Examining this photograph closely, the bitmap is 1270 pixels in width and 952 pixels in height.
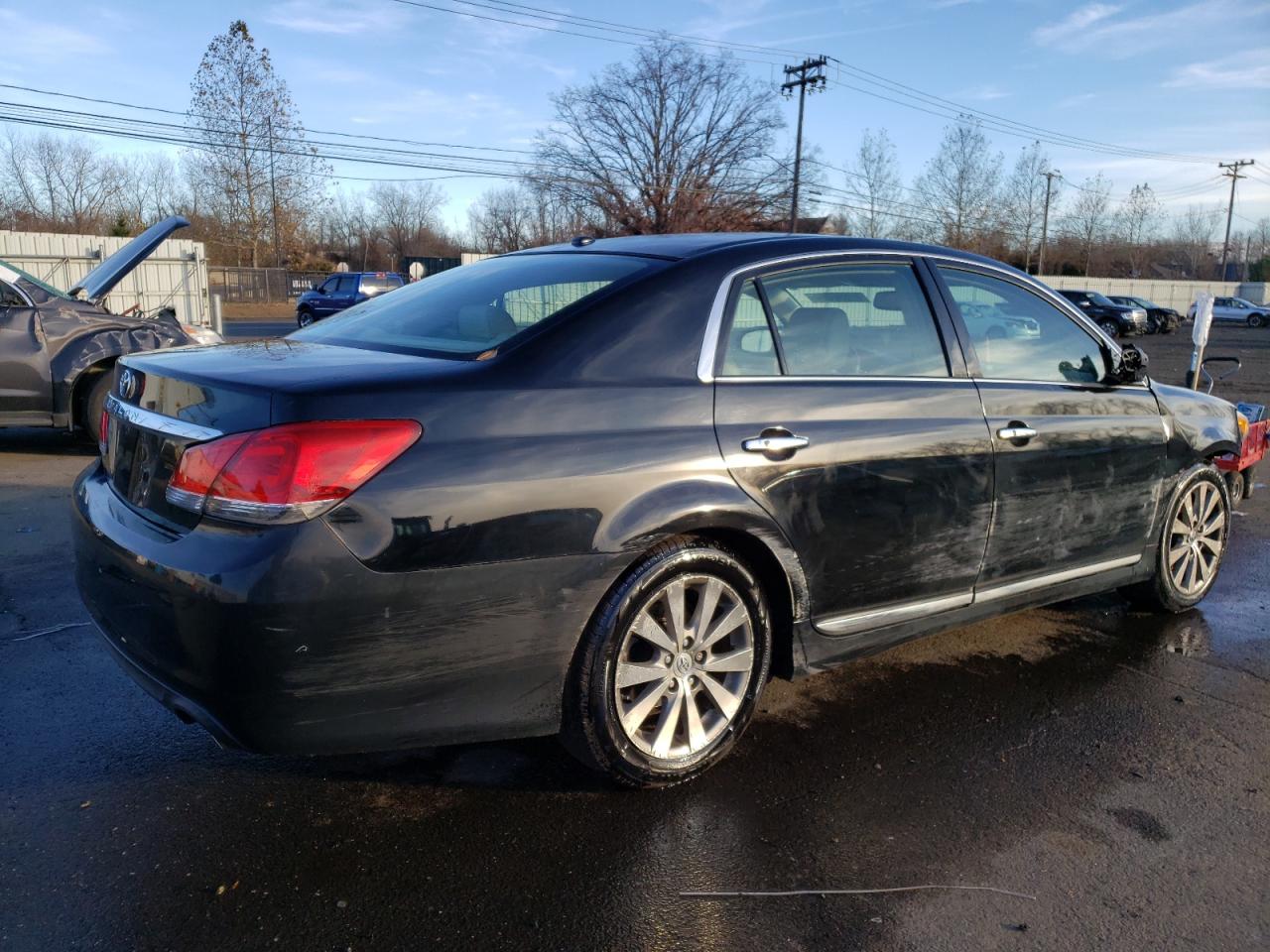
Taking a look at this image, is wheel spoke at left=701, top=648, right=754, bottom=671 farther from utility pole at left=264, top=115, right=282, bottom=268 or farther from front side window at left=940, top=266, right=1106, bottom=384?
utility pole at left=264, top=115, right=282, bottom=268

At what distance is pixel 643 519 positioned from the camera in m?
2.75

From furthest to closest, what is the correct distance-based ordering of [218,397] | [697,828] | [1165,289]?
[1165,289], [697,828], [218,397]

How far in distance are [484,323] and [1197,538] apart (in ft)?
12.3

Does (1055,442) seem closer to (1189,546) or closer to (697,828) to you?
(1189,546)

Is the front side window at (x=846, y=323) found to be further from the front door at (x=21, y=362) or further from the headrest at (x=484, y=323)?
the front door at (x=21, y=362)

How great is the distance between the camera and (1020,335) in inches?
159

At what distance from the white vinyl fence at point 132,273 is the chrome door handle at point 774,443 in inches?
821

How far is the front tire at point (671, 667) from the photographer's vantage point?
2.79m

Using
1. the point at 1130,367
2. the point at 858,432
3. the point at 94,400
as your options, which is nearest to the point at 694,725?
the point at 858,432

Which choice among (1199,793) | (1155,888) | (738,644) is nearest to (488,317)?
(738,644)

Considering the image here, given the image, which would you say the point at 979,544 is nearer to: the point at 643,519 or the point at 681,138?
the point at 643,519

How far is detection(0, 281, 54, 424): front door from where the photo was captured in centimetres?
814

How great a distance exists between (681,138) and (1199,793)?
44.6 metres

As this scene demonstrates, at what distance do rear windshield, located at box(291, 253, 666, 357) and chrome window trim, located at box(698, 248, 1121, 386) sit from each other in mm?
244
